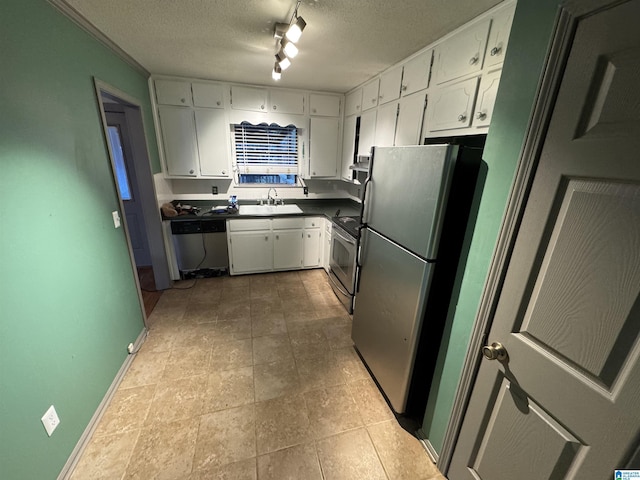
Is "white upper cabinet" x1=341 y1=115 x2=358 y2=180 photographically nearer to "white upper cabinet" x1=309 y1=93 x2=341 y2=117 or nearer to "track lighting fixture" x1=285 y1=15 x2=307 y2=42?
"white upper cabinet" x1=309 y1=93 x2=341 y2=117

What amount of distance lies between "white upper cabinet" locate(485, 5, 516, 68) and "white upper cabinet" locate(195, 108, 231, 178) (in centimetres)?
286

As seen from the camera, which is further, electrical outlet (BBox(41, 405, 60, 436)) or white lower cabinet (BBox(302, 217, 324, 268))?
white lower cabinet (BBox(302, 217, 324, 268))

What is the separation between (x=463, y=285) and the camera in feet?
4.02

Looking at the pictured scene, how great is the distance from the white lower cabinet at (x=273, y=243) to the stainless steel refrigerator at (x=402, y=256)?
5.53 feet

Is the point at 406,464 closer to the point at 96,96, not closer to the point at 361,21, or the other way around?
the point at 361,21

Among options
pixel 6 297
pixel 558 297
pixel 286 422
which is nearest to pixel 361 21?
pixel 558 297

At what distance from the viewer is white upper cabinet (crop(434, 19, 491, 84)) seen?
4.95 feet

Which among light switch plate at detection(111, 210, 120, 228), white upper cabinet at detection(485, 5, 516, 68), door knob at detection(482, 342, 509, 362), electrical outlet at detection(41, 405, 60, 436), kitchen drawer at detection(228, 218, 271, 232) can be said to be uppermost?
white upper cabinet at detection(485, 5, 516, 68)

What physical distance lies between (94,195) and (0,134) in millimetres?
703

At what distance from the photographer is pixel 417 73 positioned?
207 cm

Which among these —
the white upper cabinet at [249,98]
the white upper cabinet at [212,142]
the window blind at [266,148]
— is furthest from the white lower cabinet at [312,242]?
the white upper cabinet at [249,98]

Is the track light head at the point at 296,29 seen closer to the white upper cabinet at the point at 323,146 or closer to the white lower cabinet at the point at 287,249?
the white upper cabinet at the point at 323,146

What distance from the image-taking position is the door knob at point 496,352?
988mm

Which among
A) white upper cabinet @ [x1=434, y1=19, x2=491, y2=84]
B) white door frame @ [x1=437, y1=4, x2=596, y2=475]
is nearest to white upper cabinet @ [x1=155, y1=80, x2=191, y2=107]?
white upper cabinet @ [x1=434, y1=19, x2=491, y2=84]
